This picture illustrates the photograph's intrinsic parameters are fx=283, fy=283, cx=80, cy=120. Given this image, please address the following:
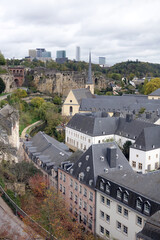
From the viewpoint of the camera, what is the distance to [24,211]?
2323cm

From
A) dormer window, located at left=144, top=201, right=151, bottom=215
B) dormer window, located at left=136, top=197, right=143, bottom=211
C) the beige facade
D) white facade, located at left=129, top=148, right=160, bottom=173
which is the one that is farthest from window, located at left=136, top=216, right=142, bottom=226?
the beige facade

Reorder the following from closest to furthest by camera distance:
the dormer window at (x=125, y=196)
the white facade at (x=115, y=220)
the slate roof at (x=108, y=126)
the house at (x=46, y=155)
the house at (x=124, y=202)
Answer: the house at (x=124, y=202)
the white facade at (x=115, y=220)
the dormer window at (x=125, y=196)
the house at (x=46, y=155)
the slate roof at (x=108, y=126)

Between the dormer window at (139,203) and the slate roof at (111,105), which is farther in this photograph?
the slate roof at (111,105)

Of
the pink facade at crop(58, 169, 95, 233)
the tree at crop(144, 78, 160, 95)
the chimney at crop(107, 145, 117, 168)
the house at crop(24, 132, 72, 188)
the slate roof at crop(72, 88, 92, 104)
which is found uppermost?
the tree at crop(144, 78, 160, 95)

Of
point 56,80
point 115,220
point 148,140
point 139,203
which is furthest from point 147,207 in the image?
point 56,80

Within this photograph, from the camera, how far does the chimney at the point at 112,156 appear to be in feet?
79.0

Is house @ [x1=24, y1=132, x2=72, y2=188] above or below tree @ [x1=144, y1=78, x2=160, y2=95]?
below

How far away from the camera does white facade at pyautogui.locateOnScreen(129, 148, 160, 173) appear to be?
1358 inches

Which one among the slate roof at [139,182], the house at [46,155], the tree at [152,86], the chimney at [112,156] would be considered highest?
the tree at [152,86]

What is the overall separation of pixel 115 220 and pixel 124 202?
1928 millimetres

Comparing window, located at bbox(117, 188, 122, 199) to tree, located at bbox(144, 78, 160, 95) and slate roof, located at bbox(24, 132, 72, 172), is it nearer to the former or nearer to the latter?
slate roof, located at bbox(24, 132, 72, 172)

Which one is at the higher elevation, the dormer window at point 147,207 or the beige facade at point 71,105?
the beige facade at point 71,105

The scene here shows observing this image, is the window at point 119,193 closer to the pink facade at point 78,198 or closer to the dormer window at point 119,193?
the dormer window at point 119,193

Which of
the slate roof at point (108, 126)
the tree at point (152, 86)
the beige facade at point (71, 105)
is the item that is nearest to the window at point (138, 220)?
the slate roof at point (108, 126)
